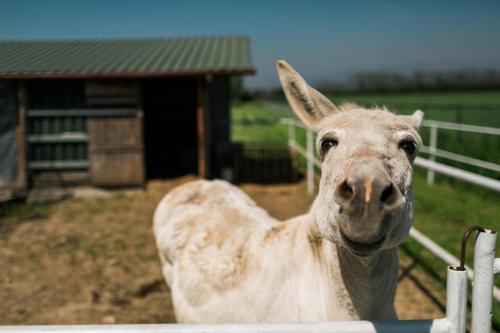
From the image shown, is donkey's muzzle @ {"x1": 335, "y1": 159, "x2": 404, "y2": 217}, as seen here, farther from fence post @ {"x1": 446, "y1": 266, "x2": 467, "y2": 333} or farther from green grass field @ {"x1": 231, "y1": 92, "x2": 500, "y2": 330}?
green grass field @ {"x1": 231, "y1": 92, "x2": 500, "y2": 330}

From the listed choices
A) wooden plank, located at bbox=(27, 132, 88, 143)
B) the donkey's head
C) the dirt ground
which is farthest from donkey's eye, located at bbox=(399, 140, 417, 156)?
wooden plank, located at bbox=(27, 132, 88, 143)

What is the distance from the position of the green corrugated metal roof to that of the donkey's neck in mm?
6501

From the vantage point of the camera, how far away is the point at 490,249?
1.30m

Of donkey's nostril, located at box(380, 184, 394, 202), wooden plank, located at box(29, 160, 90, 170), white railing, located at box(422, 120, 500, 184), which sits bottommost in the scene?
wooden plank, located at box(29, 160, 90, 170)

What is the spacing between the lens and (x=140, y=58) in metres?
10.1

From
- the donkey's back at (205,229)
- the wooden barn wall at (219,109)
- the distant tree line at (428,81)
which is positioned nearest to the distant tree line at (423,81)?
the distant tree line at (428,81)

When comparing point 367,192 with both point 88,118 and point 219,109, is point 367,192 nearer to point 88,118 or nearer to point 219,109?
point 88,118

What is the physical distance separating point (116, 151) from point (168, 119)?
372 cm

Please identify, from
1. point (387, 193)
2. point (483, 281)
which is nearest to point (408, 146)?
point (387, 193)

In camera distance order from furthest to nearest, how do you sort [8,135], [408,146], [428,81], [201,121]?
[428,81]
[201,121]
[8,135]
[408,146]

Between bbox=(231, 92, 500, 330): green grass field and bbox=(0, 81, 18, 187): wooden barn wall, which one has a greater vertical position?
bbox=(0, 81, 18, 187): wooden barn wall

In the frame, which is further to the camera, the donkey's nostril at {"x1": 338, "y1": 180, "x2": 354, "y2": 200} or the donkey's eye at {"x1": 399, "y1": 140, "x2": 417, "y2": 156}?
the donkey's eye at {"x1": 399, "y1": 140, "x2": 417, "y2": 156}

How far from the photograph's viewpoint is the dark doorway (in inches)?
491

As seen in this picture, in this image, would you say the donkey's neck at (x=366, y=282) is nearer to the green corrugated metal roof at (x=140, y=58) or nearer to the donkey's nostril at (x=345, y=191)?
the donkey's nostril at (x=345, y=191)
